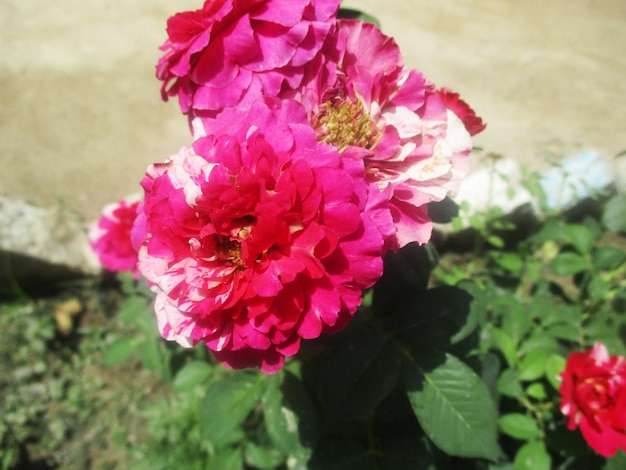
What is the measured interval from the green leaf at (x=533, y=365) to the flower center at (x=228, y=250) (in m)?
1.00

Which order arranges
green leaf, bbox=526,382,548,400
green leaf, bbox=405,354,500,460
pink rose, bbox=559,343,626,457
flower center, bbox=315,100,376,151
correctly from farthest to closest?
green leaf, bbox=526,382,548,400, pink rose, bbox=559,343,626,457, green leaf, bbox=405,354,500,460, flower center, bbox=315,100,376,151

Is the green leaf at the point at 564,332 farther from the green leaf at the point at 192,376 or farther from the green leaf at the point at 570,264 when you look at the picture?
the green leaf at the point at 192,376

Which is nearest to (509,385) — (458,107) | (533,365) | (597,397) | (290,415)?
(533,365)

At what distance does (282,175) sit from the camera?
2.24ft

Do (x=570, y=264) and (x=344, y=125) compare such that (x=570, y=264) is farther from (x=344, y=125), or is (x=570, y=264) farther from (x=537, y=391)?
(x=344, y=125)

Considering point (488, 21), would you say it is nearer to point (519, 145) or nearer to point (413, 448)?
point (519, 145)

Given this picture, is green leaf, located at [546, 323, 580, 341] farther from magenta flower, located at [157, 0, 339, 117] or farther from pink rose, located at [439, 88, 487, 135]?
magenta flower, located at [157, 0, 339, 117]

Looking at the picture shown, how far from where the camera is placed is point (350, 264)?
693 millimetres

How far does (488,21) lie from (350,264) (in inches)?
153

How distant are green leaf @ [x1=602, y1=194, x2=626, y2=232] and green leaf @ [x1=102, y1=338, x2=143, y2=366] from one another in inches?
61.3

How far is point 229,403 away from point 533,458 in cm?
79

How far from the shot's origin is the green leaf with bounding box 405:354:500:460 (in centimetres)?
98

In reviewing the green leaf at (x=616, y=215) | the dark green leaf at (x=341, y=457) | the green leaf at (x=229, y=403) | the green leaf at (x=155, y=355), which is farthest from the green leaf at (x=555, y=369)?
the green leaf at (x=155, y=355)

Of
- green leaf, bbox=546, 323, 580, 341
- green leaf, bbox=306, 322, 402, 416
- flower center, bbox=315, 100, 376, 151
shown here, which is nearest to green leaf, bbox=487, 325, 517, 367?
green leaf, bbox=546, 323, 580, 341
